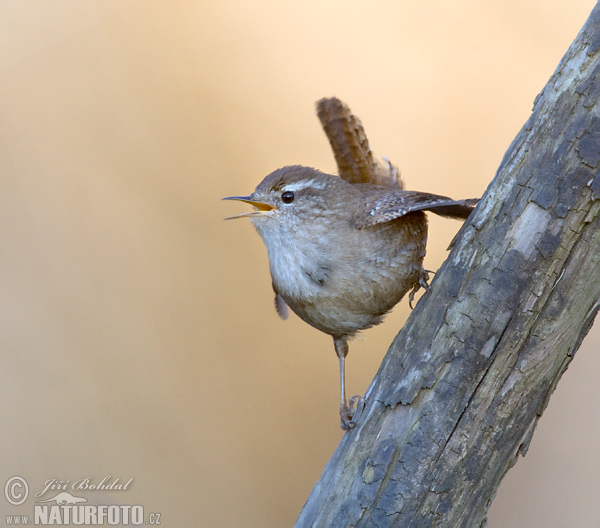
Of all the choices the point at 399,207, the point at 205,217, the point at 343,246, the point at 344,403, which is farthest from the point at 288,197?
the point at 205,217

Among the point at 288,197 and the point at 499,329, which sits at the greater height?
the point at 288,197

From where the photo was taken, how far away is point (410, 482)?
180 centimetres

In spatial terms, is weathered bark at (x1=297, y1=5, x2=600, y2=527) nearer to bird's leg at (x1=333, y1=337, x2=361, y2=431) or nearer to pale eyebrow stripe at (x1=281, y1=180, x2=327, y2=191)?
bird's leg at (x1=333, y1=337, x2=361, y2=431)

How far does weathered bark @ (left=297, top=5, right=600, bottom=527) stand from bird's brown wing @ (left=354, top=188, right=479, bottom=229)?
49 cm

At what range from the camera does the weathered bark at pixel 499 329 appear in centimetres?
171

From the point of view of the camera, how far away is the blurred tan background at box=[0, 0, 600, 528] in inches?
137

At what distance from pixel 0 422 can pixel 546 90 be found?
3170 millimetres

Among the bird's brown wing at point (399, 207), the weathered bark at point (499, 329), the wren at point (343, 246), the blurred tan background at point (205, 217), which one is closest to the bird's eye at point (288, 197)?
the wren at point (343, 246)

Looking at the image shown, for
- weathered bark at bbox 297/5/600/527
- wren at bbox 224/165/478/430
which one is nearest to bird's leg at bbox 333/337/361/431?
wren at bbox 224/165/478/430

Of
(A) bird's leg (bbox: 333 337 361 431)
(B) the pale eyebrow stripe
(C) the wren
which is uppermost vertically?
(B) the pale eyebrow stripe

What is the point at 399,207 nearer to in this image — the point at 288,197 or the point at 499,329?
the point at 288,197

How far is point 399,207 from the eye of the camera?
2389 millimetres

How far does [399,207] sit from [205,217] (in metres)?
1.70

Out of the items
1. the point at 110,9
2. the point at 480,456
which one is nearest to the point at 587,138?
the point at 480,456
